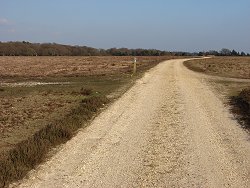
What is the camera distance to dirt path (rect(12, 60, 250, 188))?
7207 mm

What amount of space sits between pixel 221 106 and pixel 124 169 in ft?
28.5

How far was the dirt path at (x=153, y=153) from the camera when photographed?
7207mm

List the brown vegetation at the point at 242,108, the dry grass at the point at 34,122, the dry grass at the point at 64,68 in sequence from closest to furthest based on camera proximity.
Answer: the dry grass at the point at 34,122
the brown vegetation at the point at 242,108
the dry grass at the point at 64,68

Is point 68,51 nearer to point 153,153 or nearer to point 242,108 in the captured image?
point 242,108

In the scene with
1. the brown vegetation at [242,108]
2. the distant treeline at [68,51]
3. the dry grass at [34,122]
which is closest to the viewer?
the dry grass at [34,122]

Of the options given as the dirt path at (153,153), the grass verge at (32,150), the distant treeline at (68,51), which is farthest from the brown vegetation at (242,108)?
the distant treeline at (68,51)

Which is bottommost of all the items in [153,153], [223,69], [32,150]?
[223,69]

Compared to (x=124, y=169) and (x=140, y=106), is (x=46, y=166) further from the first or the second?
(x=140, y=106)

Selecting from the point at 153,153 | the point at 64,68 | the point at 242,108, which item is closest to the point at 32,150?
the point at 153,153

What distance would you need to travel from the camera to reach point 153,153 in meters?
8.87

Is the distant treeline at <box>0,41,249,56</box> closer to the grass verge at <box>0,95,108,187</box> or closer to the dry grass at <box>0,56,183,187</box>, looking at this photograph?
the dry grass at <box>0,56,183,187</box>

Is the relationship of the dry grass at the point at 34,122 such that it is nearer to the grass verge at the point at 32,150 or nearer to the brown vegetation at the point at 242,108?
the grass verge at the point at 32,150

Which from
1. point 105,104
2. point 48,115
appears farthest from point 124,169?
point 105,104

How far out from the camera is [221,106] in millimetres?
15656
